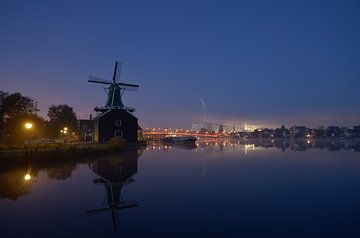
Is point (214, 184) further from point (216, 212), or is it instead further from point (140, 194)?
point (216, 212)

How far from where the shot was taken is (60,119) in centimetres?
6869

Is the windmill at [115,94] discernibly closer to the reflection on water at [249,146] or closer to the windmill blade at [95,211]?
the reflection on water at [249,146]

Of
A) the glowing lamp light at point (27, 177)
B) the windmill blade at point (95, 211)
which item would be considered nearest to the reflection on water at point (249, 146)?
the glowing lamp light at point (27, 177)

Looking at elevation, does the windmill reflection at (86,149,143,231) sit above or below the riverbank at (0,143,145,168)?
below

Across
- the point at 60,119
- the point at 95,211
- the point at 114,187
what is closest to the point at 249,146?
the point at 60,119

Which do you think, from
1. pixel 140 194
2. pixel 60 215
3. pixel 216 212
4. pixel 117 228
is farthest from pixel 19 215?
pixel 216 212

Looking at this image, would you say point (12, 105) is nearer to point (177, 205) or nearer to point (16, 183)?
point (16, 183)

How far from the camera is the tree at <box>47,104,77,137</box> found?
208 feet

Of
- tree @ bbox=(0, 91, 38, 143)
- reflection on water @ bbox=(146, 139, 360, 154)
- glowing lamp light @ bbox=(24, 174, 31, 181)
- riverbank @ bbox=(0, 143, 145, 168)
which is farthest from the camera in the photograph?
reflection on water @ bbox=(146, 139, 360, 154)

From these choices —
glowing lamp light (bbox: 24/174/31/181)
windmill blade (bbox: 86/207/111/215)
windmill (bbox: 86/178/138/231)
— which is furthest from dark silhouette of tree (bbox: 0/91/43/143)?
windmill blade (bbox: 86/207/111/215)

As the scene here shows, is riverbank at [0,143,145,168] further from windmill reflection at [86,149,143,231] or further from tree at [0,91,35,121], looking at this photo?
tree at [0,91,35,121]

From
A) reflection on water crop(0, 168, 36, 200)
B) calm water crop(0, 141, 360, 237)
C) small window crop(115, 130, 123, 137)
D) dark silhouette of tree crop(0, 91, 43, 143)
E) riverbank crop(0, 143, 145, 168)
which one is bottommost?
calm water crop(0, 141, 360, 237)

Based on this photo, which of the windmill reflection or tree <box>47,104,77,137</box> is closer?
the windmill reflection

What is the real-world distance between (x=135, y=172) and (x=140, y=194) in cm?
725
